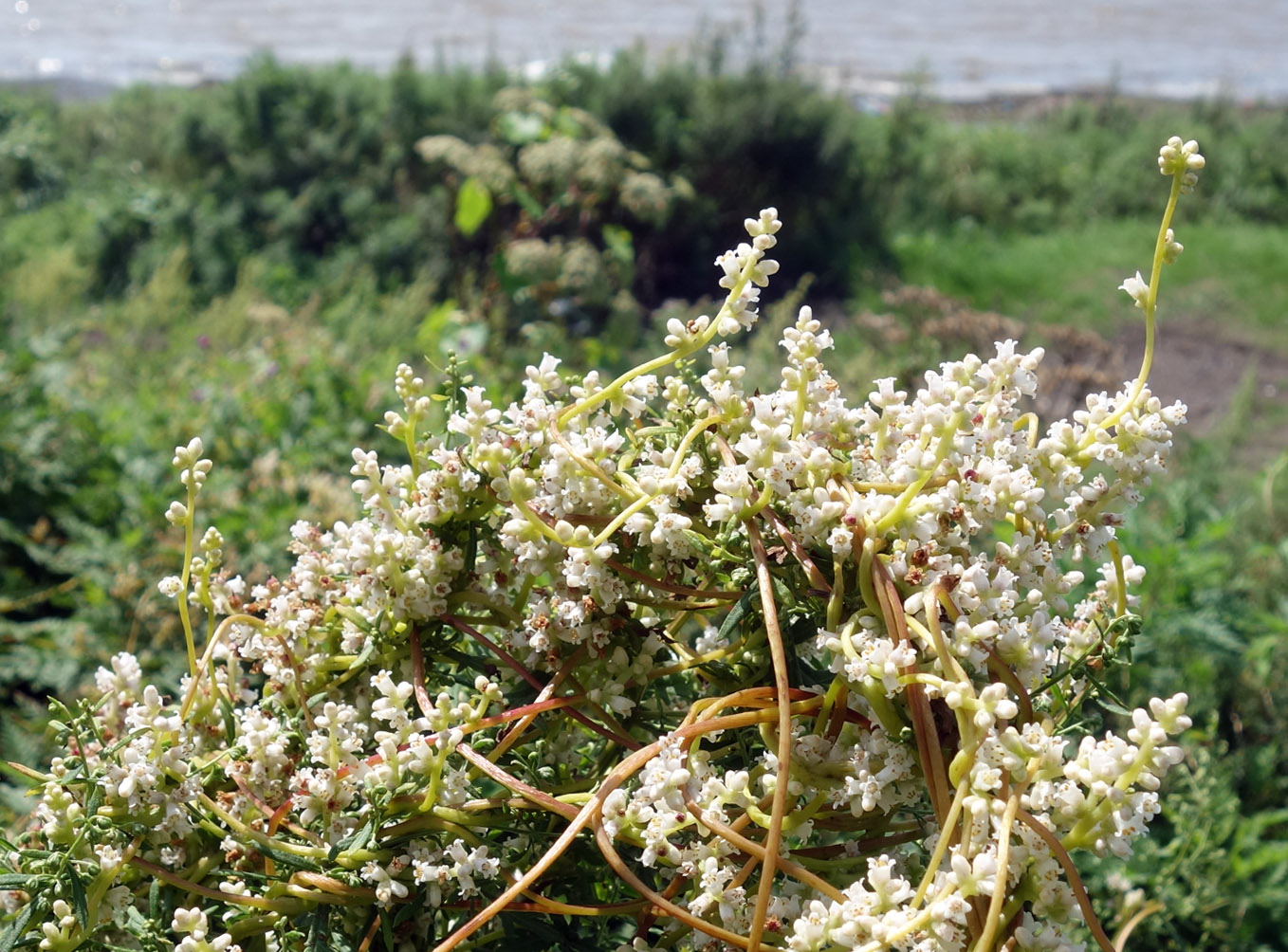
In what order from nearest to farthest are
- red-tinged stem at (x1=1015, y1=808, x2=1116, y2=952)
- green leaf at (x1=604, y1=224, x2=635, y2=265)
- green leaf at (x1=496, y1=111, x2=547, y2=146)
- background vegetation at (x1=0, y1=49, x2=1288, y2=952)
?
1. red-tinged stem at (x1=1015, y1=808, x2=1116, y2=952)
2. background vegetation at (x1=0, y1=49, x2=1288, y2=952)
3. green leaf at (x1=604, y1=224, x2=635, y2=265)
4. green leaf at (x1=496, y1=111, x2=547, y2=146)

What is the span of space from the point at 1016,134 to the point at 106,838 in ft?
33.5

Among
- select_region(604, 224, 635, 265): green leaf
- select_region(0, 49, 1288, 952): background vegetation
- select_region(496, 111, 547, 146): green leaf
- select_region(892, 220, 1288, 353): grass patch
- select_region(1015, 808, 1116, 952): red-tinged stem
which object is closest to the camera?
select_region(1015, 808, 1116, 952): red-tinged stem

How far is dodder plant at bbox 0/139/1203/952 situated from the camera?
81 centimetres

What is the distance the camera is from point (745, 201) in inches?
315

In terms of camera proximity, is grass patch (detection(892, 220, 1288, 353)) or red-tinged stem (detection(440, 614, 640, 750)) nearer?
red-tinged stem (detection(440, 614, 640, 750))

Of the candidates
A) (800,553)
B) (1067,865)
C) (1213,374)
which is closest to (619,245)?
(1213,374)

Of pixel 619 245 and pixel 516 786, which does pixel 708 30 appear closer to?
pixel 619 245

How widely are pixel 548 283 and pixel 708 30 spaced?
16.6 feet

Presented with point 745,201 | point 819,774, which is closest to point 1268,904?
point 819,774

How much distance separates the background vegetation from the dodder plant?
129 cm

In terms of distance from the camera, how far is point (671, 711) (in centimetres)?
108

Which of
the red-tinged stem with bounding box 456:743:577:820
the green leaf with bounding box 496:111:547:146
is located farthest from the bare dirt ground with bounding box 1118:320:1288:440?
the red-tinged stem with bounding box 456:743:577:820

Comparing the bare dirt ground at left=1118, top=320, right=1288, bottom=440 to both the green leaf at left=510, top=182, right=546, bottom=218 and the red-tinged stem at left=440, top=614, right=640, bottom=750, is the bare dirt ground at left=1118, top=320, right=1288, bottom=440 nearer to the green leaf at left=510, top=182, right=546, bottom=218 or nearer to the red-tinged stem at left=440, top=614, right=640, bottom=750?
the green leaf at left=510, top=182, right=546, bottom=218

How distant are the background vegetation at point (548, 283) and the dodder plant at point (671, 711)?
1291 millimetres
